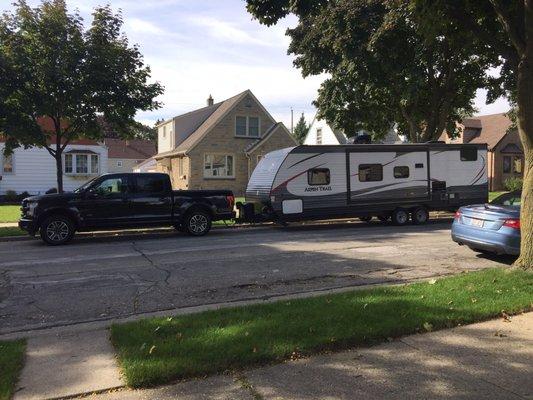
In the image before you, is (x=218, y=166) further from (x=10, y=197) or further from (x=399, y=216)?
(x=399, y=216)

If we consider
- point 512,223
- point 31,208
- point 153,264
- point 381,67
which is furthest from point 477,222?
point 381,67

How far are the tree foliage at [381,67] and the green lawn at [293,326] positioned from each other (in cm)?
1132

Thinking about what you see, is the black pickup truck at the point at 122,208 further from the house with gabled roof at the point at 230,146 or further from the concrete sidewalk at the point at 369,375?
the house with gabled roof at the point at 230,146

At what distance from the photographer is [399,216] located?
55.9 ft

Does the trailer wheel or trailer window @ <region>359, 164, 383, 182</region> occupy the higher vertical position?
trailer window @ <region>359, 164, 383, 182</region>

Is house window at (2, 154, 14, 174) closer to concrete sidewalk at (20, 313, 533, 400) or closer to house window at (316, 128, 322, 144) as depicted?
house window at (316, 128, 322, 144)

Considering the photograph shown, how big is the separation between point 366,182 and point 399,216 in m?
1.73

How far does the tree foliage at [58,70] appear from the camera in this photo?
14430mm

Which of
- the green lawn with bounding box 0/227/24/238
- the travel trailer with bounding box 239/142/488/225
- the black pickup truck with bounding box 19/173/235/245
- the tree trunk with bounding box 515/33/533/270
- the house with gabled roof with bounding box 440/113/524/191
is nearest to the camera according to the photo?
the tree trunk with bounding box 515/33/533/270

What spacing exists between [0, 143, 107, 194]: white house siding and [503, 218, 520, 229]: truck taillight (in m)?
30.9

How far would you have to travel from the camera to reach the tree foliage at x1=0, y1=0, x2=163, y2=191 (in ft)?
47.3

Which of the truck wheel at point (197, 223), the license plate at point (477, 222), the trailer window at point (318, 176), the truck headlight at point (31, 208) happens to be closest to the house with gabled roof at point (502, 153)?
the trailer window at point (318, 176)

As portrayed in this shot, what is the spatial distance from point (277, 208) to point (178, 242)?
3.63 meters

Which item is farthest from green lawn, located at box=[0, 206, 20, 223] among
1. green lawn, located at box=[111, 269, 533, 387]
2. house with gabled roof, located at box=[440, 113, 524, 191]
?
→ house with gabled roof, located at box=[440, 113, 524, 191]
